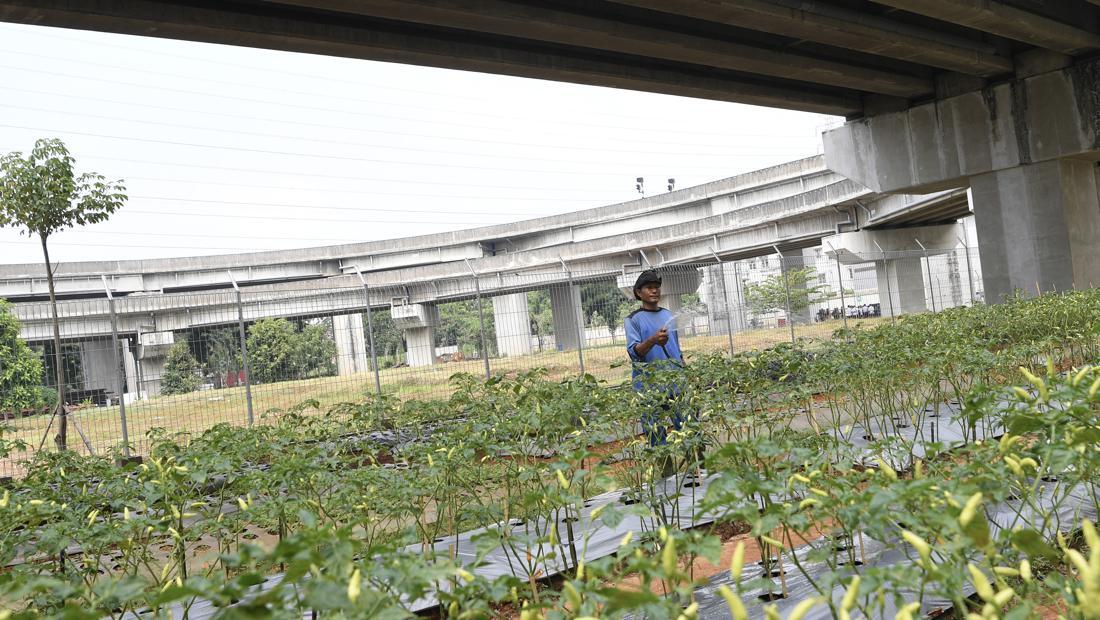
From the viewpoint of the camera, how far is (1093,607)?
1.41 m

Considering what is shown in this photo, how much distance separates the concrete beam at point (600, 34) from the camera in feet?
29.6

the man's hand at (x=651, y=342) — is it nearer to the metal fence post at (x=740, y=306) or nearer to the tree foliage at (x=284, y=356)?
the tree foliage at (x=284, y=356)

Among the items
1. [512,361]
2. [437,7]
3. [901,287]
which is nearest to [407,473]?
[437,7]

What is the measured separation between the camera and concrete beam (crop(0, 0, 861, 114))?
825 centimetres

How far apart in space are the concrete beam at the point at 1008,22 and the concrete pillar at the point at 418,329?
26.5 ft

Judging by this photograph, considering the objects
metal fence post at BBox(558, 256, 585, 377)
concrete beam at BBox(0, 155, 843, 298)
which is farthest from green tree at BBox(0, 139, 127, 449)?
concrete beam at BBox(0, 155, 843, 298)

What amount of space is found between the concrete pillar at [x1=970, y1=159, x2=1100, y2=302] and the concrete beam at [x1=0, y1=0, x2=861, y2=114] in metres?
5.02

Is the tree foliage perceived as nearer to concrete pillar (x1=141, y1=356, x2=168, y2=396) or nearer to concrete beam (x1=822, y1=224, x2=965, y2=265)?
concrete pillar (x1=141, y1=356, x2=168, y2=396)

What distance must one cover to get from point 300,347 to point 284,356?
0.36m

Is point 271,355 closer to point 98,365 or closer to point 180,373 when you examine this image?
point 180,373

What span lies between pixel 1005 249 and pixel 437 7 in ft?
42.0

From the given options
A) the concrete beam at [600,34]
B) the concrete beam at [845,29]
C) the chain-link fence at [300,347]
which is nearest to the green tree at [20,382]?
the chain-link fence at [300,347]

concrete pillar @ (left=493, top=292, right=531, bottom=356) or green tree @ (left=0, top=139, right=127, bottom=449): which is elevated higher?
green tree @ (left=0, top=139, right=127, bottom=449)

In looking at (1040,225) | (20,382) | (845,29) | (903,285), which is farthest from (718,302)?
Answer: (20,382)
